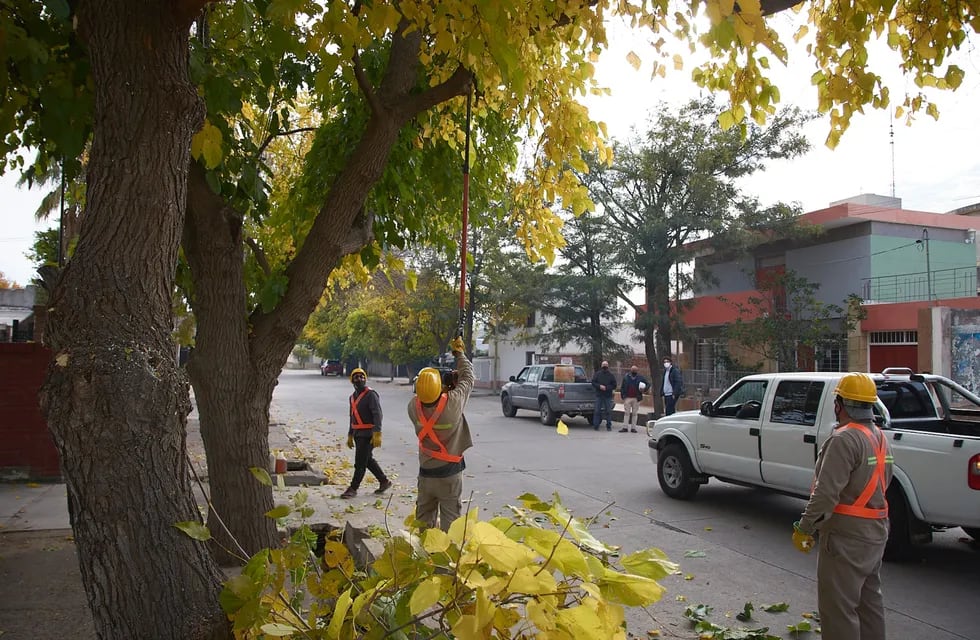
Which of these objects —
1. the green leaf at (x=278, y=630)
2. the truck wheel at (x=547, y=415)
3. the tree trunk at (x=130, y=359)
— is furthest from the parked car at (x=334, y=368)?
the green leaf at (x=278, y=630)

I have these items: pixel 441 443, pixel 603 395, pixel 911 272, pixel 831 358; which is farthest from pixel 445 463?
→ pixel 911 272

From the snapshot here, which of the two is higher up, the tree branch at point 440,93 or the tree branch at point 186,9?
the tree branch at point 440,93

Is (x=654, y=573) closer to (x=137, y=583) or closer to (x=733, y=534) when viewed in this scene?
(x=137, y=583)

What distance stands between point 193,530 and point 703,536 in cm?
654

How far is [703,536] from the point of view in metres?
7.79

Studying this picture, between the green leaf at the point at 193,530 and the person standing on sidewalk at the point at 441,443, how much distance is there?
341 centimetres

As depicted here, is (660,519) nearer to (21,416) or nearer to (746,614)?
(746,614)

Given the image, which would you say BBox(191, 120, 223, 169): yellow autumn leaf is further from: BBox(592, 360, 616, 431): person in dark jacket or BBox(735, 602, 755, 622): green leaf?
BBox(592, 360, 616, 431): person in dark jacket

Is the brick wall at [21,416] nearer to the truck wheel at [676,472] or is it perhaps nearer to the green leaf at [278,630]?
the truck wheel at [676,472]

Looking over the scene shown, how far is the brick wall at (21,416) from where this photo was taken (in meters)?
9.84

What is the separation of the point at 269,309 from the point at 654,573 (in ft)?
11.8

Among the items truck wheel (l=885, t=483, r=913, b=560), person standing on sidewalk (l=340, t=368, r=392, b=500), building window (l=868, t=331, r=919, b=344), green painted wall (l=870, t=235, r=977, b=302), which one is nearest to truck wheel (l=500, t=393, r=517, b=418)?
building window (l=868, t=331, r=919, b=344)

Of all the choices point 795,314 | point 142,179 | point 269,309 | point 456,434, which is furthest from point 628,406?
point 142,179

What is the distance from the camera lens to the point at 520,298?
1091 inches
